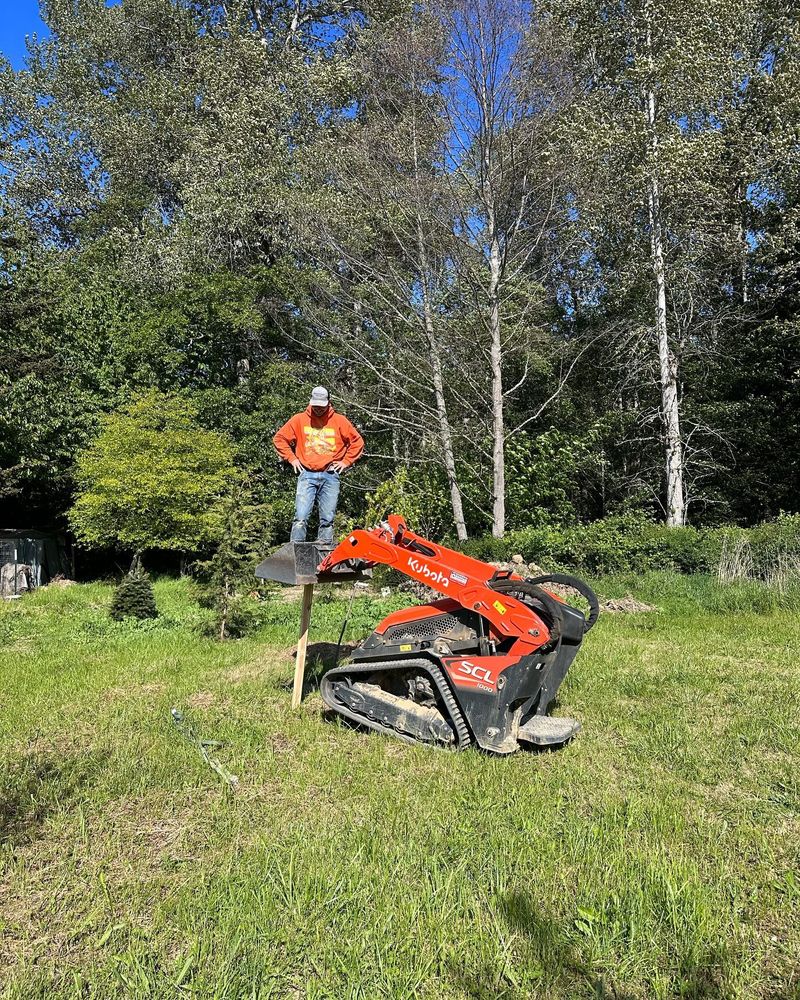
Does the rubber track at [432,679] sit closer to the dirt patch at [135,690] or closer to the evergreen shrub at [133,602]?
the dirt patch at [135,690]

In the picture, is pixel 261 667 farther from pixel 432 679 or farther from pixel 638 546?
pixel 638 546

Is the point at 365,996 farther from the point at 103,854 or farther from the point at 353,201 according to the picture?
the point at 353,201

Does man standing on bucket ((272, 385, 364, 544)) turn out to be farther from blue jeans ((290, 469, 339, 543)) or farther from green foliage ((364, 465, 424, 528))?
green foliage ((364, 465, 424, 528))

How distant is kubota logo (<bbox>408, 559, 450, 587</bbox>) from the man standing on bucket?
135 cm

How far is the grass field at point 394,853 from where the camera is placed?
2.29 meters

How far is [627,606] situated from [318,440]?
591cm

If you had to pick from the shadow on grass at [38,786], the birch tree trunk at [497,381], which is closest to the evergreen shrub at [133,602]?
the shadow on grass at [38,786]

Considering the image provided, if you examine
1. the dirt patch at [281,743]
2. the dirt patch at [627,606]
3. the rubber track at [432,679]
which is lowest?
the dirt patch at [281,743]

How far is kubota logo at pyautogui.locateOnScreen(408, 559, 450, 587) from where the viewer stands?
14.5 feet

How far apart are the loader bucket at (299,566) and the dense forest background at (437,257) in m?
3.82

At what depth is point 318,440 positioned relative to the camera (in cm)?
570

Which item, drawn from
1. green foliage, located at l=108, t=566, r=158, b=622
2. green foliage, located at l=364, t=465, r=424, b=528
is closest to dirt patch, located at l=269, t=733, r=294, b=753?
green foliage, located at l=108, t=566, r=158, b=622

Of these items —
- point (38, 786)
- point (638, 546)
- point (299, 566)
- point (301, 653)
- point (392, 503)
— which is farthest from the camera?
point (392, 503)

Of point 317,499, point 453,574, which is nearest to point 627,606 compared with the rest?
point 317,499
